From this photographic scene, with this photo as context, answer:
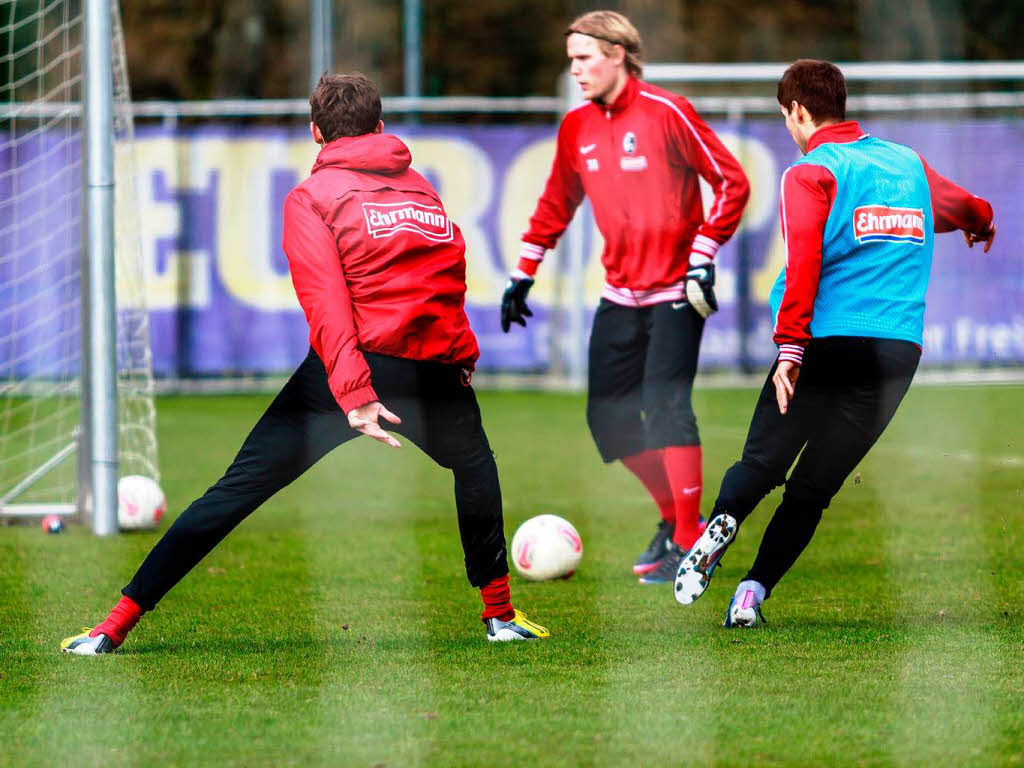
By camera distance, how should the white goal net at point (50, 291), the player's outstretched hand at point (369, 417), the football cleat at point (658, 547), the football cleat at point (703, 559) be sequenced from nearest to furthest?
1. the player's outstretched hand at point (369, 417)
2. the football cleat at point (703, 559)
3. the football cleat at point (658, 547)
4. the white goal net at point (50, 291)

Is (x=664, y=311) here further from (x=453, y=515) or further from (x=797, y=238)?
(x=453, y=515)

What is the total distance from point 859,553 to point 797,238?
7.43 feet

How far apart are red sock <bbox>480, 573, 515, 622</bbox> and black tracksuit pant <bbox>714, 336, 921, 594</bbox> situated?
0.67 meters

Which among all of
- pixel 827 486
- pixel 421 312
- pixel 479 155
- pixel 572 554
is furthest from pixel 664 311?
pixel 479 155

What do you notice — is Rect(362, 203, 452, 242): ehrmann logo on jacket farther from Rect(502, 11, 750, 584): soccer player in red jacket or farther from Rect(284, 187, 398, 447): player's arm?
Rect(502, 11, 750, 584): soccer player in red jacket

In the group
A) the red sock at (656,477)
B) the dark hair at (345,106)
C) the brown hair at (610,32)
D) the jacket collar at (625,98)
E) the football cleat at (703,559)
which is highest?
the brown hair at (610,32)

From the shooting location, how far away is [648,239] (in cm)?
639

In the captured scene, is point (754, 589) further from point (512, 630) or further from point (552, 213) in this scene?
point (552, 213)

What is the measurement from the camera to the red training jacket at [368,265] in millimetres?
4684

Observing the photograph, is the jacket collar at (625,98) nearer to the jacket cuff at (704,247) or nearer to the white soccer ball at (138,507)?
the jacket cuff at (704,247)

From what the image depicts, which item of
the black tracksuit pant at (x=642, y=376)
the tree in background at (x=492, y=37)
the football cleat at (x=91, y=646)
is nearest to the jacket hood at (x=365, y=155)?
the football cleat at (x=91, y=646)

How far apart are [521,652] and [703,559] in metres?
0.61

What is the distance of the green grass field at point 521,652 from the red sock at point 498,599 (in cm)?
15

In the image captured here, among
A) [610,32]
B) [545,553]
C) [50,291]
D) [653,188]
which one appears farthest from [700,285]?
[50,291]
